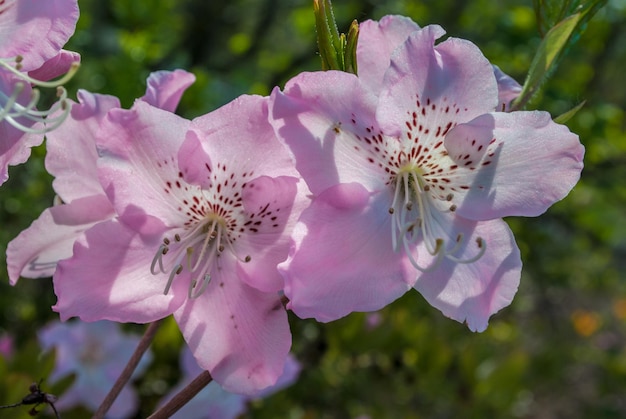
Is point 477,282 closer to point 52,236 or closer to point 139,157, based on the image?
point 139,157

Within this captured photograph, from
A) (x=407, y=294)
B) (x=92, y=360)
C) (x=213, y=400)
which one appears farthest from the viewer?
(x=407, y=294)

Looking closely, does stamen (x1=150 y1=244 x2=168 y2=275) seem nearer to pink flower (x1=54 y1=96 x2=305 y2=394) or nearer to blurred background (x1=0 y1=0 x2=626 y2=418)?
pink flower (x1=54 y1=96 x2=305 y2=394)

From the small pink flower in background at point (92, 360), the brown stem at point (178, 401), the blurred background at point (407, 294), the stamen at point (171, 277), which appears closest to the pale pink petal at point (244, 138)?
the stamen at point (171, 277)

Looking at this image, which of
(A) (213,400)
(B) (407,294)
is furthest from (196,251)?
(B) (407,294)

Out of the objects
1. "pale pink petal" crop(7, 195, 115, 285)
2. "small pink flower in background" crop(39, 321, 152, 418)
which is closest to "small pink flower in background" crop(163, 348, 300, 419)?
"small pink flower in background" crop(39, 321, 152, 418)

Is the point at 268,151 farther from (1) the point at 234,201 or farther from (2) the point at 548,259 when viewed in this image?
(2) the point at 548,259

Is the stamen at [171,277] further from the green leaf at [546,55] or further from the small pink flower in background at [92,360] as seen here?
the small pink flower in background at [92,360]
